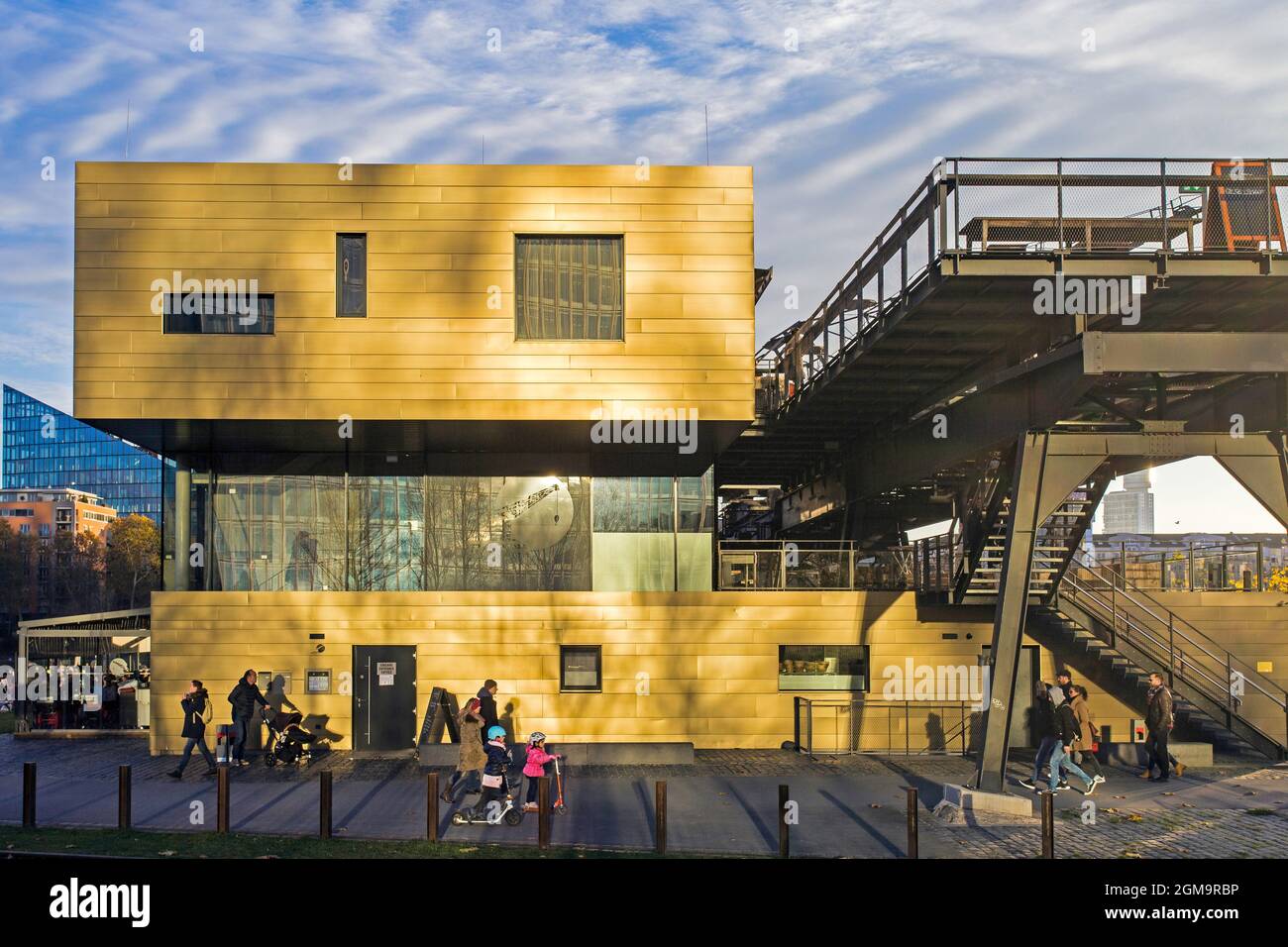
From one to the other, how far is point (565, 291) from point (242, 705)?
394 inches

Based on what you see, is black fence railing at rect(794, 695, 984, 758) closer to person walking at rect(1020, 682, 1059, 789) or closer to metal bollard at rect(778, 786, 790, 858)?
person walking at rect(1020, 682, 1059, 789)

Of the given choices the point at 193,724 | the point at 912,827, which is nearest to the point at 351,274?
the point at 193,724

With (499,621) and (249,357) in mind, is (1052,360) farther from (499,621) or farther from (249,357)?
(249,357)

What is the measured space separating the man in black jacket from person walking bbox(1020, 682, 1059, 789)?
13.9 meters

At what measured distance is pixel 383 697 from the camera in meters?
22.5

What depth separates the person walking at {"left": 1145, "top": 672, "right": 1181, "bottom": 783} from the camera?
18.4 meters

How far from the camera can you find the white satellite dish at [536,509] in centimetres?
2370

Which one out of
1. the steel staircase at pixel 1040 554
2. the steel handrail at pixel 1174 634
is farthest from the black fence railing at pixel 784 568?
the steel handrail at pixel 1174 634

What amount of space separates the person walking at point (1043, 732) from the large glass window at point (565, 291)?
10440mm

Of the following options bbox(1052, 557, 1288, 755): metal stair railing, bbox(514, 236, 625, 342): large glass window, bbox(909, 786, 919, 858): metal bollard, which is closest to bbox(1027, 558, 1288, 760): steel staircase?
bbox(1052, 557, 1288, 755): metal stair railing

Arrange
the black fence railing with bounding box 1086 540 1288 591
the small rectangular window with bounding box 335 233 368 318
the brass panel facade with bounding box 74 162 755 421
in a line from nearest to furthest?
the brass panel facade with bounding box 74 162 755 421
the small rectangular window with bounding box 335 233 368 318
the black fence railing with bounding box 1086 540 1288 591

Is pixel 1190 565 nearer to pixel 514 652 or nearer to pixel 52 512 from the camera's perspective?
pixel 514 652
